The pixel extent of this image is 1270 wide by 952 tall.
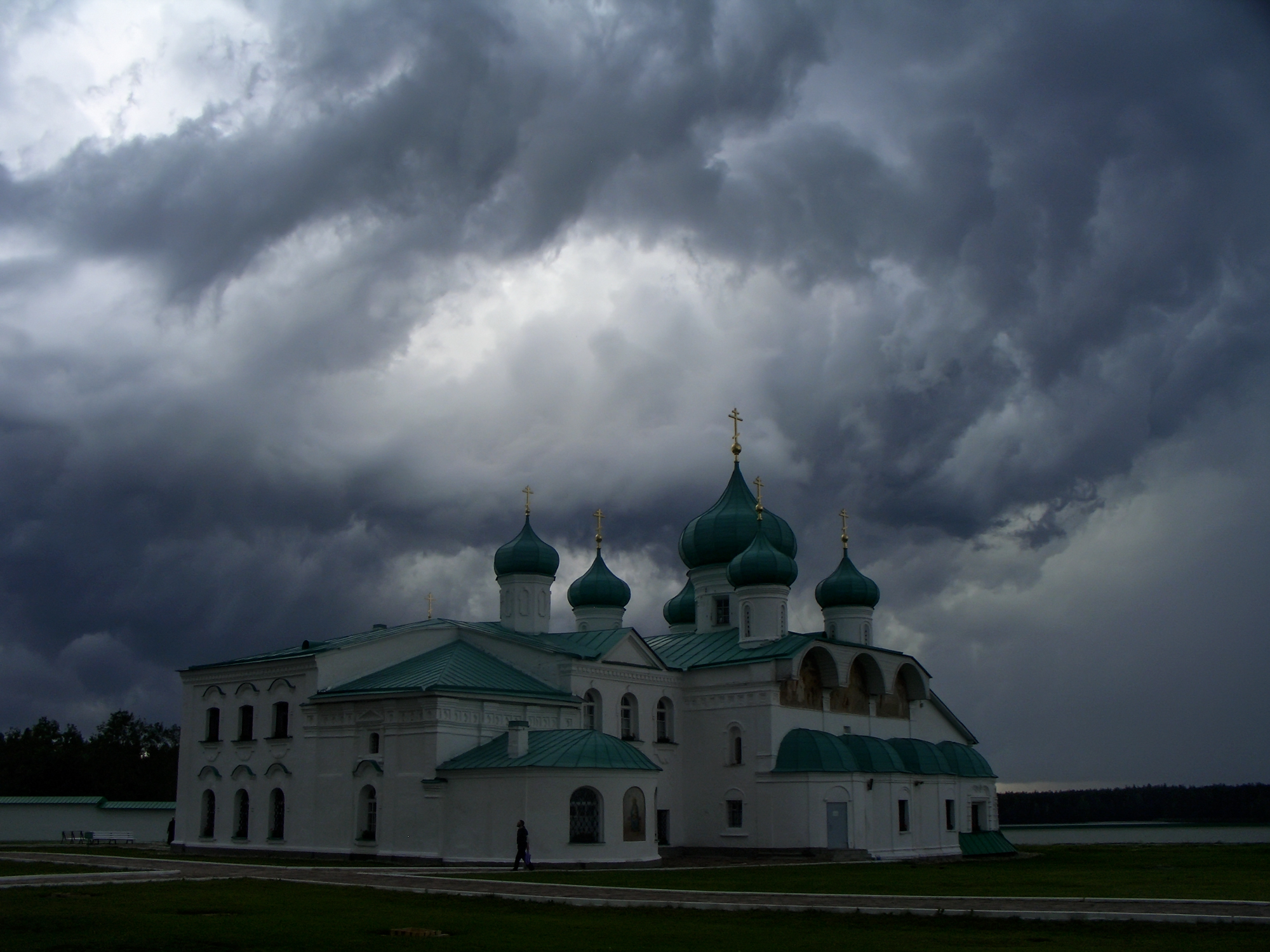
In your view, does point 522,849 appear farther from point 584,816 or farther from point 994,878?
point 994,878

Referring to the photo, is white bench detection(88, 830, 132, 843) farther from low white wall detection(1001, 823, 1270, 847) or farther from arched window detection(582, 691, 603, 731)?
low white wall detection(1001, 823, 1270, 847)

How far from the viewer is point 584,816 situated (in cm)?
3116

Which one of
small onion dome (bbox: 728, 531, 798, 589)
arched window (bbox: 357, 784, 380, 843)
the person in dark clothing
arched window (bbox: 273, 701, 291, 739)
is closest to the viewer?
the person in dark clothing

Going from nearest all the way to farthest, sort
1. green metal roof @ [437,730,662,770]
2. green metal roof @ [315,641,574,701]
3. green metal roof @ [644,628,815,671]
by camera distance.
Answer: green metal roof @ [437,730,662,770] < green metal roof @ [315,641,574,701] < green metal roof @ [644,628,815,671]

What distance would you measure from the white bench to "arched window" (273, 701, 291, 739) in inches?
500

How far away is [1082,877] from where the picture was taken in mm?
25828

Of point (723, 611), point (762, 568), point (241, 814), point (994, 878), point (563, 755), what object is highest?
point (762, 568)

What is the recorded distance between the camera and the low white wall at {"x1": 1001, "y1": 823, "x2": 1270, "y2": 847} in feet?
212

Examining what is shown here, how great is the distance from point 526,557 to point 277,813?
1269 cm

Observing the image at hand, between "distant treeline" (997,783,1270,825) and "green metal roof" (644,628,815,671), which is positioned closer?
"green metal roof" (644,628,815,671)

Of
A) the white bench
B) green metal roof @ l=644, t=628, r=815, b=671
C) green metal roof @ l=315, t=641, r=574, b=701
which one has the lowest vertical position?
the white bench

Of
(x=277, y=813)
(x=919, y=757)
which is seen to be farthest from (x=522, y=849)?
(x=919, y=757)

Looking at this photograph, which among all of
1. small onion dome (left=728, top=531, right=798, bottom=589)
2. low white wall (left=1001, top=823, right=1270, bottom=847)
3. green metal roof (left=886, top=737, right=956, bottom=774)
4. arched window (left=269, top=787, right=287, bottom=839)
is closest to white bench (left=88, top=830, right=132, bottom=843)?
arched window (left=269, top=787, right=287, bottom=839)

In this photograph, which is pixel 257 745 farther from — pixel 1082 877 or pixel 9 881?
pixel 1082 877
